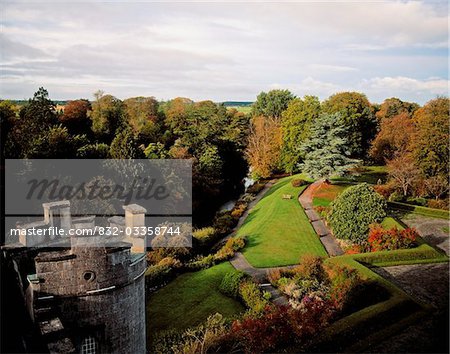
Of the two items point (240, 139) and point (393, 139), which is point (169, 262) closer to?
point (393, 139)

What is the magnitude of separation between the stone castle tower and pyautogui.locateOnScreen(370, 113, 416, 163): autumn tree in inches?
1059

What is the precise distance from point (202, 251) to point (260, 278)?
16.5ft

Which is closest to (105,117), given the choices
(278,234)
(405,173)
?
(278,234)

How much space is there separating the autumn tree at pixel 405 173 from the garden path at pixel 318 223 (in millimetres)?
4880

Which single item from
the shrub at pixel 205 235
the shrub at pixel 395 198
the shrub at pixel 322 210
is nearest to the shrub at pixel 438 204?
the shrub at pixel 395 198

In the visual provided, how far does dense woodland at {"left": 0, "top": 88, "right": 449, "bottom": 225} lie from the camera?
24.0 meters

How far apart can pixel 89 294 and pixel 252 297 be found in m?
8.48

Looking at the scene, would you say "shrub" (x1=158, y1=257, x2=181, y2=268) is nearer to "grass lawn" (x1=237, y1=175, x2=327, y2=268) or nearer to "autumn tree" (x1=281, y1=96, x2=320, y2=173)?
"grass lawn" (x1=237, y1=175, x2=327, y2=268)

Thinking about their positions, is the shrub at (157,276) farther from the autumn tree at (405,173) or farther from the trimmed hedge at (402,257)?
the autumn tree at (405,173)

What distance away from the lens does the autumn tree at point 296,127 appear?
3441 centimetres

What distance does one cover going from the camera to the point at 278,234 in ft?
69.7

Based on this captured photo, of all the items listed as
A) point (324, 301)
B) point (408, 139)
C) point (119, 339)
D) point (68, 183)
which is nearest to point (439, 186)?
point (408, 139)

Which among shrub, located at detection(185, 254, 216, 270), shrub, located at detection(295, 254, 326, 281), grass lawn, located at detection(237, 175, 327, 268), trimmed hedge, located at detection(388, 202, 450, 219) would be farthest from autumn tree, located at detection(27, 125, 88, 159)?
trimmed hedge, located at detection(388, 202, 450, 219)

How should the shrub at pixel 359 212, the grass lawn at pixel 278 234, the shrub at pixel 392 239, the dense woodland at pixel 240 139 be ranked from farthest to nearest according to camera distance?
the dense woodland at pixel 240 139 → the grass lawn at pixel 278 234 → the shrub at pixel 359 212 → the shrub at pixel 392 239
